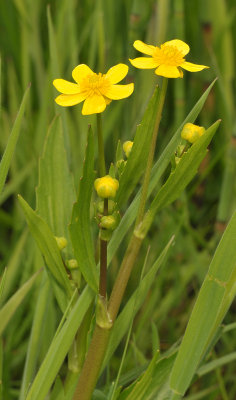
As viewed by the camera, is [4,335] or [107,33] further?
[107,33]

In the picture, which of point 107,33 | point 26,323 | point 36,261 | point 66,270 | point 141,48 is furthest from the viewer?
point 107,33

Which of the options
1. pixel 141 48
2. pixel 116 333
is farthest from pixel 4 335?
pixel 141 48

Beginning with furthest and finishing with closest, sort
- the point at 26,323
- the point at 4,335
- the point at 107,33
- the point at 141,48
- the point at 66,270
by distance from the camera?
the point at 107,33
the point at 4,335
the point at 26,323
the point at 66,270
the point at 141,48

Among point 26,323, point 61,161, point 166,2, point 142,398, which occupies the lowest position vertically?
point 26,323

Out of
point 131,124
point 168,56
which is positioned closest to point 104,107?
point 168,56

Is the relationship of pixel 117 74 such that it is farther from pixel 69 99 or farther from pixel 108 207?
pixel 108 207

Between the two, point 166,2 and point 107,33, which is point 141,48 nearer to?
point 166,2

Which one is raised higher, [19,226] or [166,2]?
[166,2]
